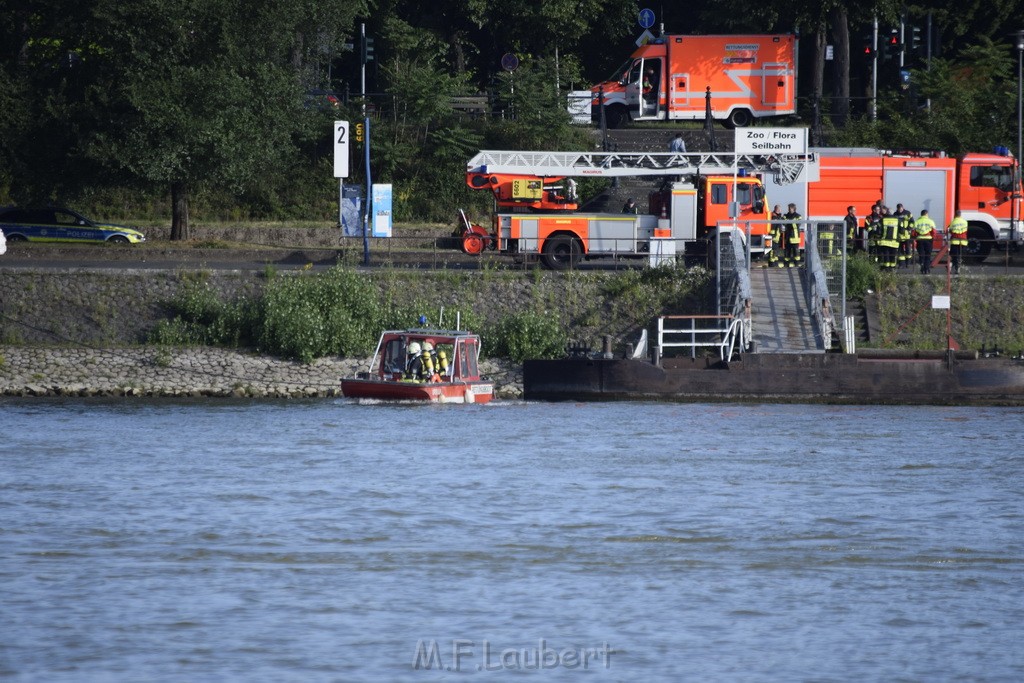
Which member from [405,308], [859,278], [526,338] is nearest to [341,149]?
[405,308]

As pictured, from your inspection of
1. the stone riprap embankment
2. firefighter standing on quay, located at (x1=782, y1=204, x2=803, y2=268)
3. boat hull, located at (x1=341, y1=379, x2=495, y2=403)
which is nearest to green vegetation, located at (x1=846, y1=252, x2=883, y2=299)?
firefighter standing on quay, located at (x1=782, y1=204, x2=803, y2=268)

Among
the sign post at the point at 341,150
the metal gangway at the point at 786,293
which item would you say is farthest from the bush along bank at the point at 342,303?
the sign post at the point at 341,150

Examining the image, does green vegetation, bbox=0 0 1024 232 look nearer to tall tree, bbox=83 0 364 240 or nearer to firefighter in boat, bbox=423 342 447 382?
tall tree, bbox=83 0 364 240

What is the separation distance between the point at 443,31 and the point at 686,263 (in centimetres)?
2410

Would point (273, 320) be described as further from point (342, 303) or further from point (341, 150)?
point (341, 150)

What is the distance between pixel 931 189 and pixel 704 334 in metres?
9.98

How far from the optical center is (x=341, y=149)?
40.9 meters

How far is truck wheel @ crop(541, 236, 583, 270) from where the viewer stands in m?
39.5

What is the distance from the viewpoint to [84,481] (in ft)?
79.1

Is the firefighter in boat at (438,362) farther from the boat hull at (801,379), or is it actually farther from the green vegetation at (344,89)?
the green vegetation at (344,89)

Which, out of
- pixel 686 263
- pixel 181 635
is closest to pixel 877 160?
pixel 686 263

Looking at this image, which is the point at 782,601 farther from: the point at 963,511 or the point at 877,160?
the point at 877,160

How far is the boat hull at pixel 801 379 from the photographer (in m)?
34.2

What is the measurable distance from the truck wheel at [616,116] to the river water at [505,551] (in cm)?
2585
